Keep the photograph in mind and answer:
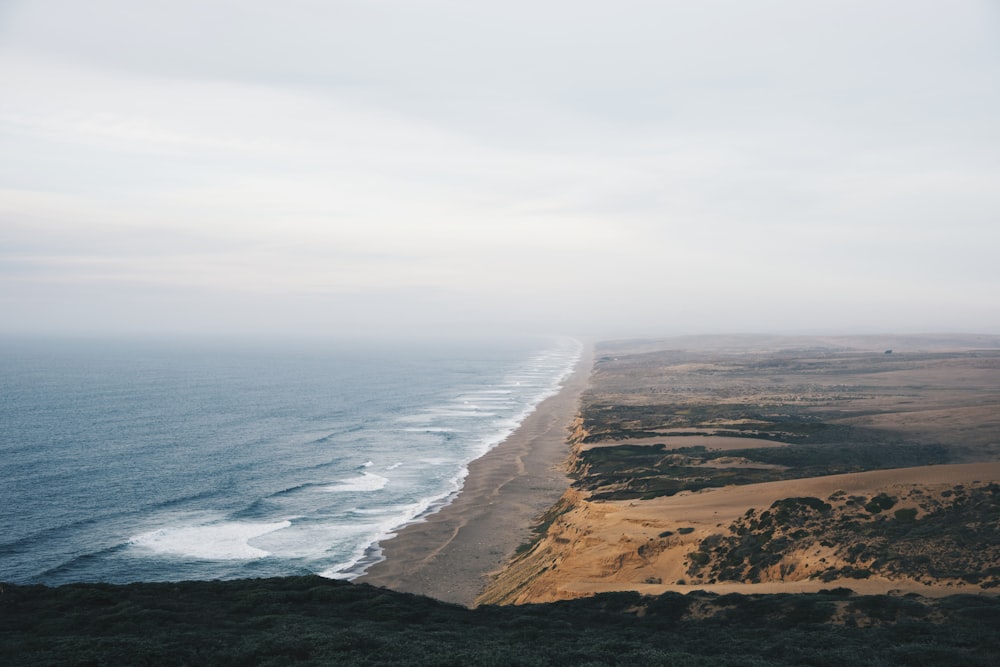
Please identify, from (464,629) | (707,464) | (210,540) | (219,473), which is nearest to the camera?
(464,629)

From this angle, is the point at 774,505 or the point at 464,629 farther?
the point at 774,505

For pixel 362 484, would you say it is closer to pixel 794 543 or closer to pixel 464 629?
pixel 464 629

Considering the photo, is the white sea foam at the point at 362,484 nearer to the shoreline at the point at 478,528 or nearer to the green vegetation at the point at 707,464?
the shoreline at the point at 478,528

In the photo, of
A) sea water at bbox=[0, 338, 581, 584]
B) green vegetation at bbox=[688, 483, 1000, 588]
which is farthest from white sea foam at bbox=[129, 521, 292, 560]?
green vegetation at bbox=[688, 483, 1000, 588]

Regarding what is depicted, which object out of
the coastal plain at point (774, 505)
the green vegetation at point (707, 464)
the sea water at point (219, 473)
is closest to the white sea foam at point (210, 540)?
the sea water at point (219, 473)

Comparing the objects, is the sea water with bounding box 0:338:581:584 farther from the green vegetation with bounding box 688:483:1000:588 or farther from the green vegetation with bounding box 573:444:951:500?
the green vegetation with bounding box 688:483:1000:588

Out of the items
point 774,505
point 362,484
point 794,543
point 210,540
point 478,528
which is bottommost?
point 478,528

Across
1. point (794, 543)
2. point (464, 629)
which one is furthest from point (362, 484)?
point (794, 543)
